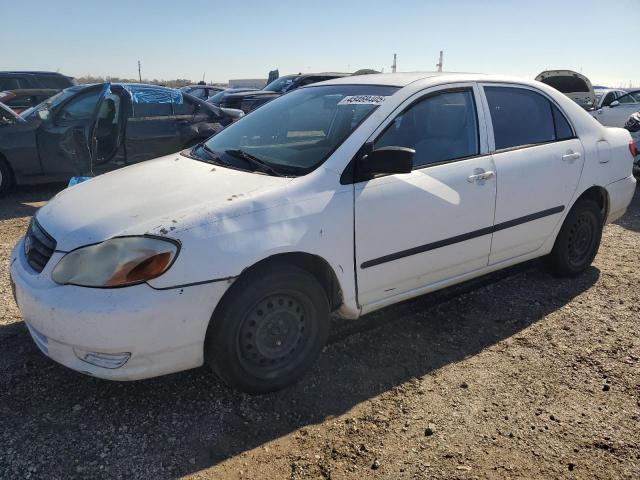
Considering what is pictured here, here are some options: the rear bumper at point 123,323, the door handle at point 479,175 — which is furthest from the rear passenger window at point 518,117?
the rear bumper at point 123,323

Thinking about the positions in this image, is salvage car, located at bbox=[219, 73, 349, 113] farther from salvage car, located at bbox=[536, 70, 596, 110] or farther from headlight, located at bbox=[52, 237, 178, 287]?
headlight, located at bbox=[52, 237, 178, 287]

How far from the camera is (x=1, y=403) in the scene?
2697 mm

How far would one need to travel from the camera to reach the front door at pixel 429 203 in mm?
2971

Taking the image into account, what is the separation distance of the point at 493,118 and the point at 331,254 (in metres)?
1.68

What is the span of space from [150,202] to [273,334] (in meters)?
0.94

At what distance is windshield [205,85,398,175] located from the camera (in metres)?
3.06

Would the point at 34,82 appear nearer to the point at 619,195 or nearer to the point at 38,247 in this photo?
the point at 38,247

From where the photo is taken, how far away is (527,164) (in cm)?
370

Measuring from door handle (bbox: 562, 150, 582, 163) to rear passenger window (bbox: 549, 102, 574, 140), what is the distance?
13 centimetres

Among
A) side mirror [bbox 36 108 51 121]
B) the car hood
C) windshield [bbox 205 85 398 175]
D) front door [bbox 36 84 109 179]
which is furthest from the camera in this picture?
side mirror [bbox 36 108 51 121]

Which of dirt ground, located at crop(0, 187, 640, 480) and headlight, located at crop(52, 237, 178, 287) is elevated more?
headlight, located at crop(52, 237, 178, 287)

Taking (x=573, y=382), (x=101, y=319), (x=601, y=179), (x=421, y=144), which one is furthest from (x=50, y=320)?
(x=601, y=179)

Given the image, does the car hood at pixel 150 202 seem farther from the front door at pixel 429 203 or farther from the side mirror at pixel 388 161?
the front door at pixel 429 203

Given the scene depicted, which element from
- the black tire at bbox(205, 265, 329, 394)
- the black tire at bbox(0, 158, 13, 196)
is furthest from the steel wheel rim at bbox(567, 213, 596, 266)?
the black tire at bbox(0, 158, 13, 196)
